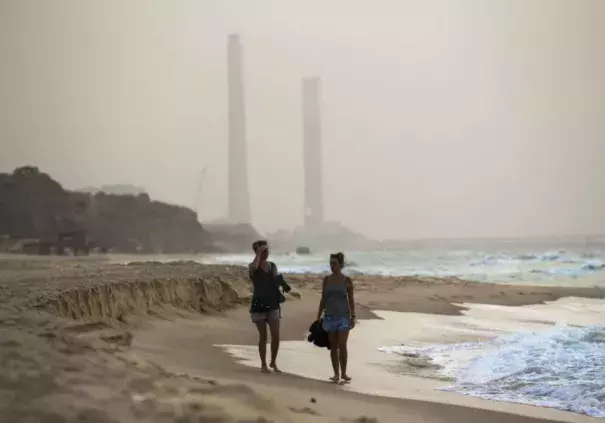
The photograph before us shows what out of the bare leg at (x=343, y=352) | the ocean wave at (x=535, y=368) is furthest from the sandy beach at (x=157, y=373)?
the ocean wave at (x=535, y=368)

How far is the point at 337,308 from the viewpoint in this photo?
17.8 feet

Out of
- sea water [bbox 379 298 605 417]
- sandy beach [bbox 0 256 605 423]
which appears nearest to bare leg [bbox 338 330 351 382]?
sandy beach [bbox 0 256 605 423]

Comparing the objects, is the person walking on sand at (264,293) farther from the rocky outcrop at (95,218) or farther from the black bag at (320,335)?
the rocky outcrop at (95,218)

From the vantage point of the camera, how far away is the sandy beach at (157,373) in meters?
3.31

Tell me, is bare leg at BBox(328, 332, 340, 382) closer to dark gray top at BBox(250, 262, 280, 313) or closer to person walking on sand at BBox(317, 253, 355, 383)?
person walking on sand at BBox(317, 253, 355, 383)

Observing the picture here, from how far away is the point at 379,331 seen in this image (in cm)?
932

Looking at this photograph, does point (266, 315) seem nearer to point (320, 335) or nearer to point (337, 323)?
point (320, 335)

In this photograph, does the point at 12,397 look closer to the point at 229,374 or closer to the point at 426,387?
the point at 229,374

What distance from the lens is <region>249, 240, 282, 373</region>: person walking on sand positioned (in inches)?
225

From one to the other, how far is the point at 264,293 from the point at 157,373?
1.73 m

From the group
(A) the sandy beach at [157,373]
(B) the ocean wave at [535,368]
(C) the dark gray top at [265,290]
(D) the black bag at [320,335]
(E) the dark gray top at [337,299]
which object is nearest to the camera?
(A) the sandy beach at [157,373]

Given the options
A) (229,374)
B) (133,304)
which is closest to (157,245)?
(133,304)

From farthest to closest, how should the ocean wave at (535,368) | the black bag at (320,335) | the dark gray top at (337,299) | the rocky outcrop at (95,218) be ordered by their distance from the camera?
the rocky outcrop at (95,218) → the black bag at (320,335) → the dark gray top at (337,299) → the ocean wave at (535,368)

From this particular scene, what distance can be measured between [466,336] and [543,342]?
1.53 m
